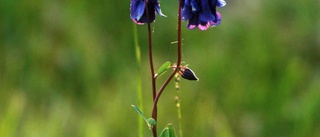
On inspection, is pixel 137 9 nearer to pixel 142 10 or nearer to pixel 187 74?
pixel 142 10

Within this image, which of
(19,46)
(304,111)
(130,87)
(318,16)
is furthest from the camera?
(318,16)

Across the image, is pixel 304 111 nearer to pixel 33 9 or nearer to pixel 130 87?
pixel 130 87

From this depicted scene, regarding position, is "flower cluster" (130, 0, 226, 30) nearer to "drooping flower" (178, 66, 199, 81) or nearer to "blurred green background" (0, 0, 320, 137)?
"drooping flower" (178, 66, 199, 81)

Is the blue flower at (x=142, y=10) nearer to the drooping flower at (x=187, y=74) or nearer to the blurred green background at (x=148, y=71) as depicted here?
the drooping flower at (x=187, y=74)

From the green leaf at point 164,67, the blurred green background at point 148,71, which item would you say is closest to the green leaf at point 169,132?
the green leaf at point 164,67

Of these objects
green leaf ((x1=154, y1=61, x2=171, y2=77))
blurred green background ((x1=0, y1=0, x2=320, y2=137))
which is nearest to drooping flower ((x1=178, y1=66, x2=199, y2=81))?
green leaf ((x1=154, y1=61, x2=171, y2=77))

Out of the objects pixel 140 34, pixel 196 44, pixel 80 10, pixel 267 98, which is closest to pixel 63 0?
pixel 80 10
